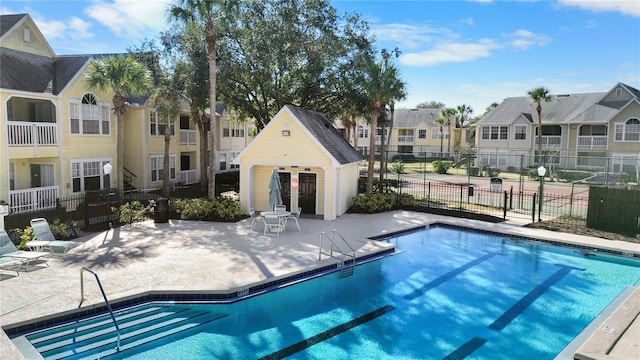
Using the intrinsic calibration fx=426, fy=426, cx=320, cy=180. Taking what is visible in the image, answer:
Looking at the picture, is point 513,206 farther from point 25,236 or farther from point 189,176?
point 25,236

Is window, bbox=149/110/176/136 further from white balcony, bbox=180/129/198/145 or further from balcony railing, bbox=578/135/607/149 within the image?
balcony railing, bbox=578/135/607/149

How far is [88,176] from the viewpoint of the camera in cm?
2334

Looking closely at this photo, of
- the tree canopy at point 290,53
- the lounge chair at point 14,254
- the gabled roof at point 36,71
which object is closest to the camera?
the lounge chair at point 14,254

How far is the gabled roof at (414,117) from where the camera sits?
219 feet

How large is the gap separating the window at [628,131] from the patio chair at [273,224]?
37700mm

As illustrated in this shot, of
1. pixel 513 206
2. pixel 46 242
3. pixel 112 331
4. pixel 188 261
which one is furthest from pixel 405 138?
pixel 112 331

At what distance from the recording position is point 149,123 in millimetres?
27547

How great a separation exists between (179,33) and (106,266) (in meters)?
18.9

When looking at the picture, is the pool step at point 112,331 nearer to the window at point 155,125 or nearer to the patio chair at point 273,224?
the patio chair at point 273,224

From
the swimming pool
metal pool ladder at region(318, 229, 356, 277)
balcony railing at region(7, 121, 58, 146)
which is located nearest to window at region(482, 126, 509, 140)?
the swimming pool

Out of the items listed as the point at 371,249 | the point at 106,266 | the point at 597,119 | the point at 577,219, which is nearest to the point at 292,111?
the point at 371,249

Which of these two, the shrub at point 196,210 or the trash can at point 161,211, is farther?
the shrub at point 196,210

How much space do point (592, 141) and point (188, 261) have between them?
4270 cm

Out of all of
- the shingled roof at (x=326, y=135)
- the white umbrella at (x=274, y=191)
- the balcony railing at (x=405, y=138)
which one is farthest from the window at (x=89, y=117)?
the balcony railing at (x=405, y=138)
